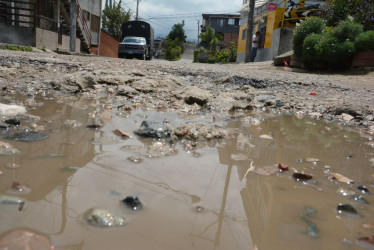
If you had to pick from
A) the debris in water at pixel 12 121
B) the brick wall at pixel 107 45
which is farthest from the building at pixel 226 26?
the debris in water at pixel 12 121

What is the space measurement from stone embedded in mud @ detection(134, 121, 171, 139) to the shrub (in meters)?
8.80

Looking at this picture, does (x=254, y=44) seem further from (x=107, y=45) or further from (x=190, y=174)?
(x=190, y=174)

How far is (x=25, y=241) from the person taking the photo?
1017 mm

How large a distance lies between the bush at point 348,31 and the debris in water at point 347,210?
31.1 ft

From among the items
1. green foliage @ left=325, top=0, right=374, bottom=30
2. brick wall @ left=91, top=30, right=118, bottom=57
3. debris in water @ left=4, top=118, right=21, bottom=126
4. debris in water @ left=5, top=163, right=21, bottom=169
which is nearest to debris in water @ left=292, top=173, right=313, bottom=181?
debris in water @ left=5, top=163, right=21, bottom=169

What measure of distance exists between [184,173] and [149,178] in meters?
0.22

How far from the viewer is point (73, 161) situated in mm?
1810

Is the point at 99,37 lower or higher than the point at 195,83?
higher

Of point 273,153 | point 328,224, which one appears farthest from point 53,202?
point 273,153

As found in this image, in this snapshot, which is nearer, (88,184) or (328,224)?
(328,224)

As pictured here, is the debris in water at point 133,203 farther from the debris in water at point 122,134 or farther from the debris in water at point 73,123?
the debris in water at point 73,123

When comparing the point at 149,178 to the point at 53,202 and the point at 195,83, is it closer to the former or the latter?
the point at 53,202

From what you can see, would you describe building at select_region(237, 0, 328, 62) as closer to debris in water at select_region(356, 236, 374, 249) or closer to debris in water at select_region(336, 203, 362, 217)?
debris in water at select_region(336, 203, 362, 217)

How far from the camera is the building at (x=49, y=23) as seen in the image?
14477 mm
